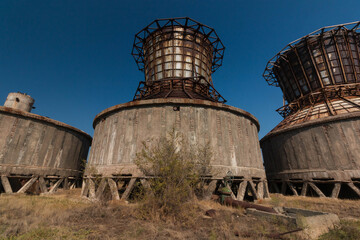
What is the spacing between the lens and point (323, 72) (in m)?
19.4

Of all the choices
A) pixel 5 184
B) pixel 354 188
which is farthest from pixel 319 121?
pixel 5 184

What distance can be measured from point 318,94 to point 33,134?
2646cm

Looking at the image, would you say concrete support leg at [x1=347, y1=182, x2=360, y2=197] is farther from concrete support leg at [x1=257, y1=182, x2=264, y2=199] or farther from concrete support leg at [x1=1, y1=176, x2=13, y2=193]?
concrete support leg at [x1=1, y1=176, x2=13, y2=193]

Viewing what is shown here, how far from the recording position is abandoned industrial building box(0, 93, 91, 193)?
11.9 m

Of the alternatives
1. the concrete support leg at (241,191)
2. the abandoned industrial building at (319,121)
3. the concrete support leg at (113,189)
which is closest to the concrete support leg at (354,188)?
the abandoned industrial building at (319,121)

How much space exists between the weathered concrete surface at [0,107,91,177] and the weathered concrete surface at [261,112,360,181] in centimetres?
1874

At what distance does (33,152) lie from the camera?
41.9 feet

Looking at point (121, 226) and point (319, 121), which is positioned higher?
point (319, 121)

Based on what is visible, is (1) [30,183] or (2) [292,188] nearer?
(1) [30,183]

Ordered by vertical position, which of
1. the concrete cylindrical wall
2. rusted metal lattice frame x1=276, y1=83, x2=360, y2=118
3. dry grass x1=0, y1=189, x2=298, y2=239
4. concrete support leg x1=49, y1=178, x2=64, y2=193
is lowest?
dry grass x1=0, y1=189, x2=298, y2=239

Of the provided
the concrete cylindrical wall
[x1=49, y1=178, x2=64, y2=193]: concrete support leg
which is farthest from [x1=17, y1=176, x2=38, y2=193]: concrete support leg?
the concrete cylindrical wall

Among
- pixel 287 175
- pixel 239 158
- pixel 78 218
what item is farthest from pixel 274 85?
pixel 78 218

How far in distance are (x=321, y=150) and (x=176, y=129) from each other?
11.5 m

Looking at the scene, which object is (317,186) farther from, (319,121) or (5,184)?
(5,184)
